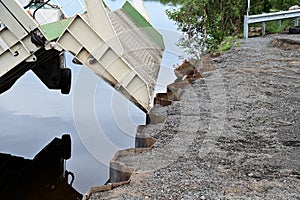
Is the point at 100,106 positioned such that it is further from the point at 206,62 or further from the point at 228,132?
the point at 228,132

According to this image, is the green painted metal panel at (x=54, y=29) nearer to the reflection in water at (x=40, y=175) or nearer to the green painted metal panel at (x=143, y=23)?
the reflection in water at (x=40, y=175)

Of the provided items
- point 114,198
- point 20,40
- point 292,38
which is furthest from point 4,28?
point 292,38

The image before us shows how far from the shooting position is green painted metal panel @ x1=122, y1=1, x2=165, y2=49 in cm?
1112

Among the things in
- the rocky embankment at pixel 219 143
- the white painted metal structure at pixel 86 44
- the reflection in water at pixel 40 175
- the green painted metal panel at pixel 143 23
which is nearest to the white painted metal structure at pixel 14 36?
the white painted metal structure at pixel 86 44

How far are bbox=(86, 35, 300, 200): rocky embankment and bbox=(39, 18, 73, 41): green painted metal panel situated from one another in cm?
194

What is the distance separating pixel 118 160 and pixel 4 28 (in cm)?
351

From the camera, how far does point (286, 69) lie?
1007 cm

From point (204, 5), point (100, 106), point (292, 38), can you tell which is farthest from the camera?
point (204, 5)

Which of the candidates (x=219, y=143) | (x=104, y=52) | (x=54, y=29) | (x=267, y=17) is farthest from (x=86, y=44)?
(x=267, y=17)

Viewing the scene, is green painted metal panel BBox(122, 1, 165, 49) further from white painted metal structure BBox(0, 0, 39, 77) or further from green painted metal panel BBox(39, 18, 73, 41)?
white painted metal structure BBox(0, 0, 39, 77)

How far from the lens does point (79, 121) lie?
11.5 metres

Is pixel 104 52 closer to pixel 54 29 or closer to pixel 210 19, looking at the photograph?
pixel 54 29

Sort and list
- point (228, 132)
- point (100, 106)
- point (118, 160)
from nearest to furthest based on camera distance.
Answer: point (118, 160) → point (228, 132) → point (100, 106)

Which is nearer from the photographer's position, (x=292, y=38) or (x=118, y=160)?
(x=118, y=160)
